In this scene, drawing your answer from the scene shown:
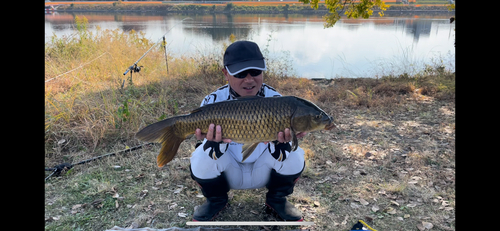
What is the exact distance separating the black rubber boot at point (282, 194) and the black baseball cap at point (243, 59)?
0.67 meters

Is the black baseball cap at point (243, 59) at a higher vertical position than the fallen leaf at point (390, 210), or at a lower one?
higher

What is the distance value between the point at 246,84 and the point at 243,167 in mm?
542

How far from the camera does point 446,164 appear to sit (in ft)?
9.09

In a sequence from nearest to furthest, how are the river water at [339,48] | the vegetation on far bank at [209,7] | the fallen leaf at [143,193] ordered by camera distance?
the fallen leaf at [143,193]
the river water at [339,48]
the vegetation on far bank at [209,7]

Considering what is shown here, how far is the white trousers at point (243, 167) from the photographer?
1832 millimetres

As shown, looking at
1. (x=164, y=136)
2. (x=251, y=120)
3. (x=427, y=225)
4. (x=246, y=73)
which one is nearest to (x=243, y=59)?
(x=246, y=73)

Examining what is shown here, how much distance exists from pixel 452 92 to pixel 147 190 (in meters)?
4.92

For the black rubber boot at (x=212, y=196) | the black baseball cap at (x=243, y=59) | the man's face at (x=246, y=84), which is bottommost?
the black rubber boot at (x=212, y=196)

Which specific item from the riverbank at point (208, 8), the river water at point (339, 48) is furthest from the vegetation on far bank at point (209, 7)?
the river water at point (339, 48)

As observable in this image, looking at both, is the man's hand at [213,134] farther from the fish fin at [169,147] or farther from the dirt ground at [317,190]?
the dirt ground at [317,190]

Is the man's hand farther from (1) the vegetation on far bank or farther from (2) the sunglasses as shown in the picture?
(1) the vegetation on far bank

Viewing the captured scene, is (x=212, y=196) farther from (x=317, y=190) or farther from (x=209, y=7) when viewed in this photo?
(x=209, y=7)

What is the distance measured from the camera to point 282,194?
1.98 metres
